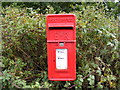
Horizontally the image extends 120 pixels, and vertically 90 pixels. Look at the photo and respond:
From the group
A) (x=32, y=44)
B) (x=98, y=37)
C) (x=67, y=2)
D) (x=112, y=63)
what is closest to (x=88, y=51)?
(x=98, y=37)

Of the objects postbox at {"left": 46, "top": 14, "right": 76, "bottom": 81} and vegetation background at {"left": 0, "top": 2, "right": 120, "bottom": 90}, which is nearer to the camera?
postbox at {"left": 46, "top": 14, "right": 76, "bottom": 81}

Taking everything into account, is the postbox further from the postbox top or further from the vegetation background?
the vegetation background

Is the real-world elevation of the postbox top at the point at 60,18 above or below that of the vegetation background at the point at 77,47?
above

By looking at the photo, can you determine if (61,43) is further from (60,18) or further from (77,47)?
(77,47)

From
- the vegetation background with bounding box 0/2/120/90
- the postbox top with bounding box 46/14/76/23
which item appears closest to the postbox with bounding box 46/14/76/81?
the postbox top with bounding box 46/14/76/23

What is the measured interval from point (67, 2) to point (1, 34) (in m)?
4.93

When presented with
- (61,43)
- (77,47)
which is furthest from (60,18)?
(77,47)

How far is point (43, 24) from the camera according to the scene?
2842 millimetres

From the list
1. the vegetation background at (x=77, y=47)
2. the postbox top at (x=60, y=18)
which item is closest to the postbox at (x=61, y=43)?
the postbox top at (x=60, y=18)

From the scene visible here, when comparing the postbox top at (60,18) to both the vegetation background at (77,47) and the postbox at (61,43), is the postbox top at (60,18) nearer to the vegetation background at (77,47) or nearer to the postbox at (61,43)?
the postbox at (61,43)

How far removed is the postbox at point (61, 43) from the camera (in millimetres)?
2523

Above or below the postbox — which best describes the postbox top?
above

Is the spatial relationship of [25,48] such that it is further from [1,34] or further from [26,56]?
[1,34]

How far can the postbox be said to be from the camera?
99.3 inches
